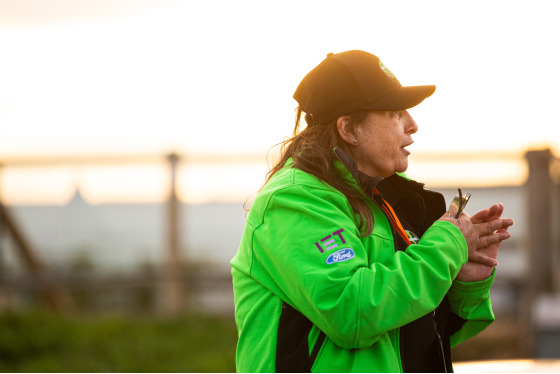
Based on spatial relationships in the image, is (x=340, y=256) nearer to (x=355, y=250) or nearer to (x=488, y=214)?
(x=355, y=250)

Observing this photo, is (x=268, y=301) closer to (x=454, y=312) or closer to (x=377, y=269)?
(x=377, y=269)

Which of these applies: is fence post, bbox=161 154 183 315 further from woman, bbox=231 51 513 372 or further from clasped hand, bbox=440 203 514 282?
clasped hand, bbox=440 203 514 282

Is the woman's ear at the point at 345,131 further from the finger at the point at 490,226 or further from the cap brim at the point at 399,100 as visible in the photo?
the finger at the point at 490,226

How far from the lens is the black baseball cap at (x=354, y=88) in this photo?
2.00 m

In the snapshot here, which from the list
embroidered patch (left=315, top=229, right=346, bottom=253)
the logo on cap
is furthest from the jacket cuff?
the logo on cap

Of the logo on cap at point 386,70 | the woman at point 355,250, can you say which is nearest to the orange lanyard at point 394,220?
the woman at point 355,250

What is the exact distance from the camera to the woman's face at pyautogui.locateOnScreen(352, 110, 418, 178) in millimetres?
2016

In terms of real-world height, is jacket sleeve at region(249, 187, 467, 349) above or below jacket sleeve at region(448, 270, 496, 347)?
above

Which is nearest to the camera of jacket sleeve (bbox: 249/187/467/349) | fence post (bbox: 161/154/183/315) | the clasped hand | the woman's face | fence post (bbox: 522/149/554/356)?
jacket sleeve (bbox: 249/187/467/349)

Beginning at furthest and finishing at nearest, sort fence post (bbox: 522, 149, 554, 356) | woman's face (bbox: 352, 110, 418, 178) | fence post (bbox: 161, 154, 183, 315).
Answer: fence post (bbox: 161, 154, 183, 315), fence post (bbox: 522, 149, 554, 356), woman's face (bbox: 352, 110, 418, 178)

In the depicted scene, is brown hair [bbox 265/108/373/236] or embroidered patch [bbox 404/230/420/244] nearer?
brown hair [bbox 265/108/373/236]

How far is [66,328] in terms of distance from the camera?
622 centimetres

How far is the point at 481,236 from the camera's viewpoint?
194 centimetres

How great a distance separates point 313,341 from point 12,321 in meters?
5.13
